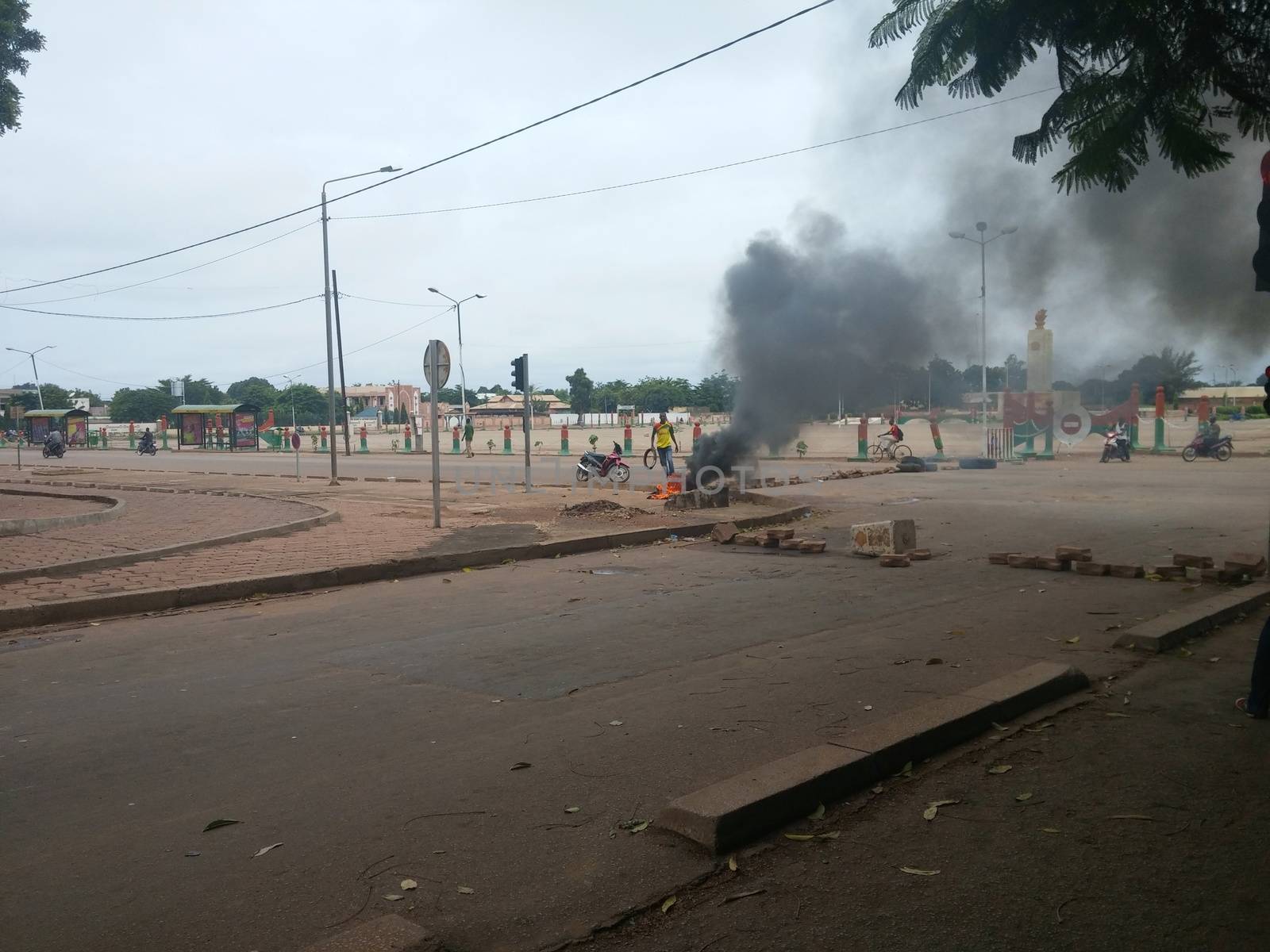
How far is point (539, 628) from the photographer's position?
23.0 ft

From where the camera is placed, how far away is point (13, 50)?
15.7m

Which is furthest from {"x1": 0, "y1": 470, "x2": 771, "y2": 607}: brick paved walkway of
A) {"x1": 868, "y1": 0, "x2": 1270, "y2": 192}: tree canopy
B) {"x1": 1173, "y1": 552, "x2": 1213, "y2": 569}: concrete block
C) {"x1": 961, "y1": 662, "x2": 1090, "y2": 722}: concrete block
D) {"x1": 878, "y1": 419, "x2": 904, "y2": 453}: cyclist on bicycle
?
{"x1": 878, "y1": 419, "x2": 904, "y2": 453}: cyclist on bicycle

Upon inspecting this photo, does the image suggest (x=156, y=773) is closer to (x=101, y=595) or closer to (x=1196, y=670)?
(x=101, y=595)

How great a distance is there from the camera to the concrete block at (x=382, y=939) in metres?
2.59

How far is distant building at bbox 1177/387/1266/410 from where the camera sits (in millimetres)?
34000

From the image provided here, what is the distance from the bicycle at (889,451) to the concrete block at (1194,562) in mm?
18908

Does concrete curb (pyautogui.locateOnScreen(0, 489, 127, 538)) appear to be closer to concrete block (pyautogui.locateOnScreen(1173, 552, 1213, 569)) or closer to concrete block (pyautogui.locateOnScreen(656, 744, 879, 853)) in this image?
concrete block (pyautogui.locateOnScreen(656, 744, 879, 853))

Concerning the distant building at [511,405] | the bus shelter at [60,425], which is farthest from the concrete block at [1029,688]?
the distant building at [511,405]

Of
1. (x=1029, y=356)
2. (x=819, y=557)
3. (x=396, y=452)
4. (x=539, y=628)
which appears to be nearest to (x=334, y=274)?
(x=396, y=452)

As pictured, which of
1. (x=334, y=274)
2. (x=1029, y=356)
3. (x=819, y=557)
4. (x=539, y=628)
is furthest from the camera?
(x=334, y=274)

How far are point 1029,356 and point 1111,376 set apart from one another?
4.09m

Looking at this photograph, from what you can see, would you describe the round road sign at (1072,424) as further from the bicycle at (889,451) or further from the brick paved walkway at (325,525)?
the brick paved walkway at (325,525)

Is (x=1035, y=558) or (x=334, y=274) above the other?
(x=334, y=274)

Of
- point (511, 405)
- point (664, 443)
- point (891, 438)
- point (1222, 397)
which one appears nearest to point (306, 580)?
point (664, 443)
